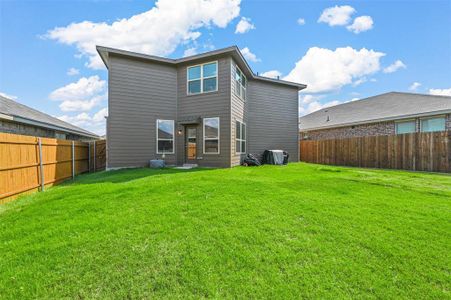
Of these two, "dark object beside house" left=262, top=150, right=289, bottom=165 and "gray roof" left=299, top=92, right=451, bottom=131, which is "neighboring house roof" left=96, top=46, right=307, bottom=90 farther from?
"gray roof" left=299, top=92, right=451, bottom=131

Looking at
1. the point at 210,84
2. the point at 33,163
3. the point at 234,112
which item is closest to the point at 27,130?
the point at 33,163

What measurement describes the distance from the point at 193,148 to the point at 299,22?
777 cm

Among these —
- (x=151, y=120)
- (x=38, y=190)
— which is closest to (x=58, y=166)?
(x=38, y=190)

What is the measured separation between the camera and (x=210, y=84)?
10445 millimetres

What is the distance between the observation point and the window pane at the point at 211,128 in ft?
33.6

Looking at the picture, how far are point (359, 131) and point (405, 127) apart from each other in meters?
2.65

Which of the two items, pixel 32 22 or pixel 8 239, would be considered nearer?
pixel 8 239

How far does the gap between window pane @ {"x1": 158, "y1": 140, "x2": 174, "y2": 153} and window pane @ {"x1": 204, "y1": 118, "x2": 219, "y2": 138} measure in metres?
1.98

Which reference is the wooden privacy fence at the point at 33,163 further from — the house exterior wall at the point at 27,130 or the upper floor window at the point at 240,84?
the upper floor window at the point at 240,84

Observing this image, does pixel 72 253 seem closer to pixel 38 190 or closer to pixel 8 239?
pixel 8 239

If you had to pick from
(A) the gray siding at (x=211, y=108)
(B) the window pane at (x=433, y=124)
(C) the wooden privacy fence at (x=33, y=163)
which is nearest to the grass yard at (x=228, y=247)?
(C) the wooden privacy fence at (x=33, y=163)

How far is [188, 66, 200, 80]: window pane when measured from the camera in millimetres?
10725

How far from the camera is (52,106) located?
54.7 ft

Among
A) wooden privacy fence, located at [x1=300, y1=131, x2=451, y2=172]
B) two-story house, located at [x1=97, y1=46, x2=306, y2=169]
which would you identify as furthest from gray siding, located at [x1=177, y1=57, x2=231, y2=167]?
wooden privacy fence, located at [x1=300, y1=131, x2=451, y2=172]
